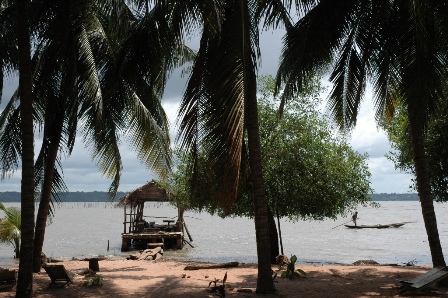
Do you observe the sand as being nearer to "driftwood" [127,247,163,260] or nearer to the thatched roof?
"driftwood" [127,247,163,260]

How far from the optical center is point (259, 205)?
1046cm

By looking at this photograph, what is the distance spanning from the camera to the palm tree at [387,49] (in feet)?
31.9

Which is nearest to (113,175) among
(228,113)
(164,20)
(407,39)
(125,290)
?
(125,290)

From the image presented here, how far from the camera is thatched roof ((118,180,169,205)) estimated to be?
108 ft

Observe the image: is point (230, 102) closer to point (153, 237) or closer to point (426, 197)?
point (426, 197)

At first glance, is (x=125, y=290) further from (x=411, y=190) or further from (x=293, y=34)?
(x=411, y=190)

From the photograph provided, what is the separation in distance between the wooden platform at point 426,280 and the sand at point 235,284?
0.91 ft

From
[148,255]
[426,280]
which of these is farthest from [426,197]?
[148,255]

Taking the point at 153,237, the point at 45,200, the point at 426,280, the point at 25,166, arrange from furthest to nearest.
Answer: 1. the point at 153,237
2. the point at 45,200
3. the point at 426,280
4. the point at 25,166

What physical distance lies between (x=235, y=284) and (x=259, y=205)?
3227 mm

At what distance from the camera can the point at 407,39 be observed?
1035cm

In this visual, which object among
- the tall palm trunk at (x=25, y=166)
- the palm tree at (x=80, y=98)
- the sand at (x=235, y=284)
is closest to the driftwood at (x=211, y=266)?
the sand at (x=235, y=284)

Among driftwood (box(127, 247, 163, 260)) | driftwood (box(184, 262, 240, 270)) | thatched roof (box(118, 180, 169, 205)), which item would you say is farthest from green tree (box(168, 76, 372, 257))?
thatched roof (box(118, 180, 169, 205))

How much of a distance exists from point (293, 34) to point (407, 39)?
7.65ft
